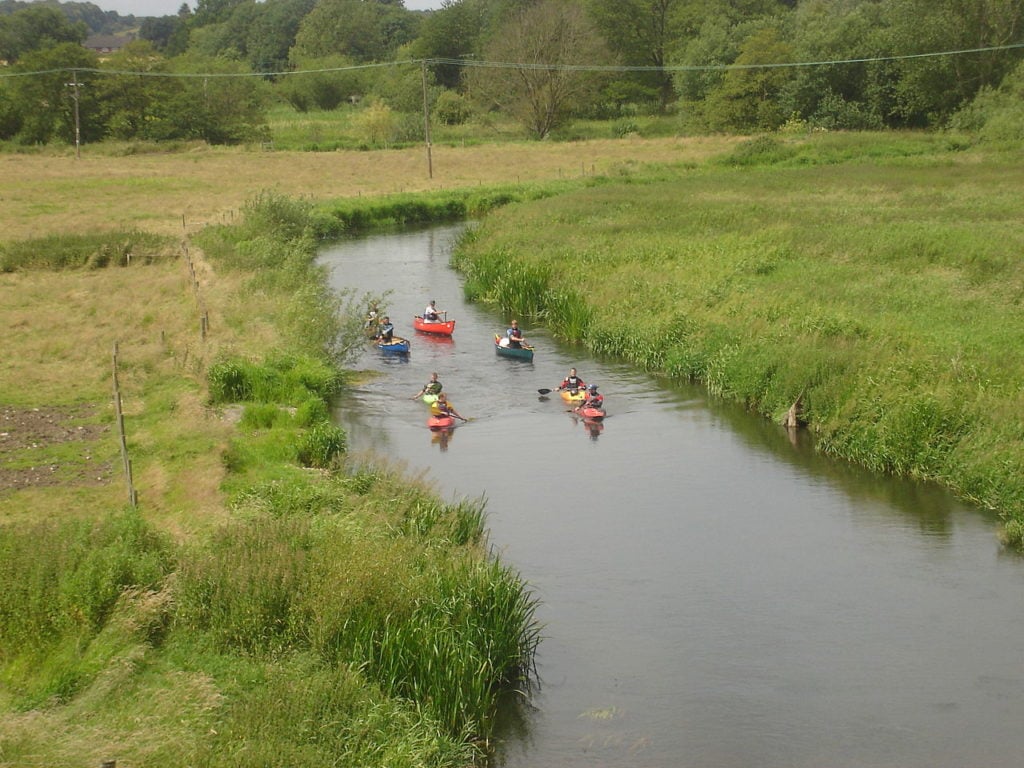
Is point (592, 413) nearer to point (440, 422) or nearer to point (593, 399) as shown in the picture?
point (593, 399)

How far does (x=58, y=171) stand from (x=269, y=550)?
202 ft

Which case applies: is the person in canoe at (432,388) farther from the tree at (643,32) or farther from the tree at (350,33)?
the tree at (350,33)

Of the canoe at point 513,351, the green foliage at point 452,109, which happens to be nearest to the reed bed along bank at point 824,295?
the canoe at point 513,351

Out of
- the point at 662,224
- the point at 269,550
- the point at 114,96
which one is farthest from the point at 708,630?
the point at 114,96

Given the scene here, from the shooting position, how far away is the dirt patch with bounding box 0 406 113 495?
18.5 meters

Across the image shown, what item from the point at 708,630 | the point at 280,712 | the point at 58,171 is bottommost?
the point at 708,630

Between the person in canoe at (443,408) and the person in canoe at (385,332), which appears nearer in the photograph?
the person in canoe at (443,408)

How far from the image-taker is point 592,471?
73.2ft

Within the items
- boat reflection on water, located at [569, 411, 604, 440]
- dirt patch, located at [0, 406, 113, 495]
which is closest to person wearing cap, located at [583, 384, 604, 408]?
boat reflection on water, located at [569, 411, 604, 440]

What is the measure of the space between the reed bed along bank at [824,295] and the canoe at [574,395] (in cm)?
322

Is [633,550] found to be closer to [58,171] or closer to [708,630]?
[708,630]

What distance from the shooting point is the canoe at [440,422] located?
24.7 meters

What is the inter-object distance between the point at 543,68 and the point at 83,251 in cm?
5805

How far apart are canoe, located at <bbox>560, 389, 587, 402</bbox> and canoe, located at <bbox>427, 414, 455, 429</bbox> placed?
2.96m
